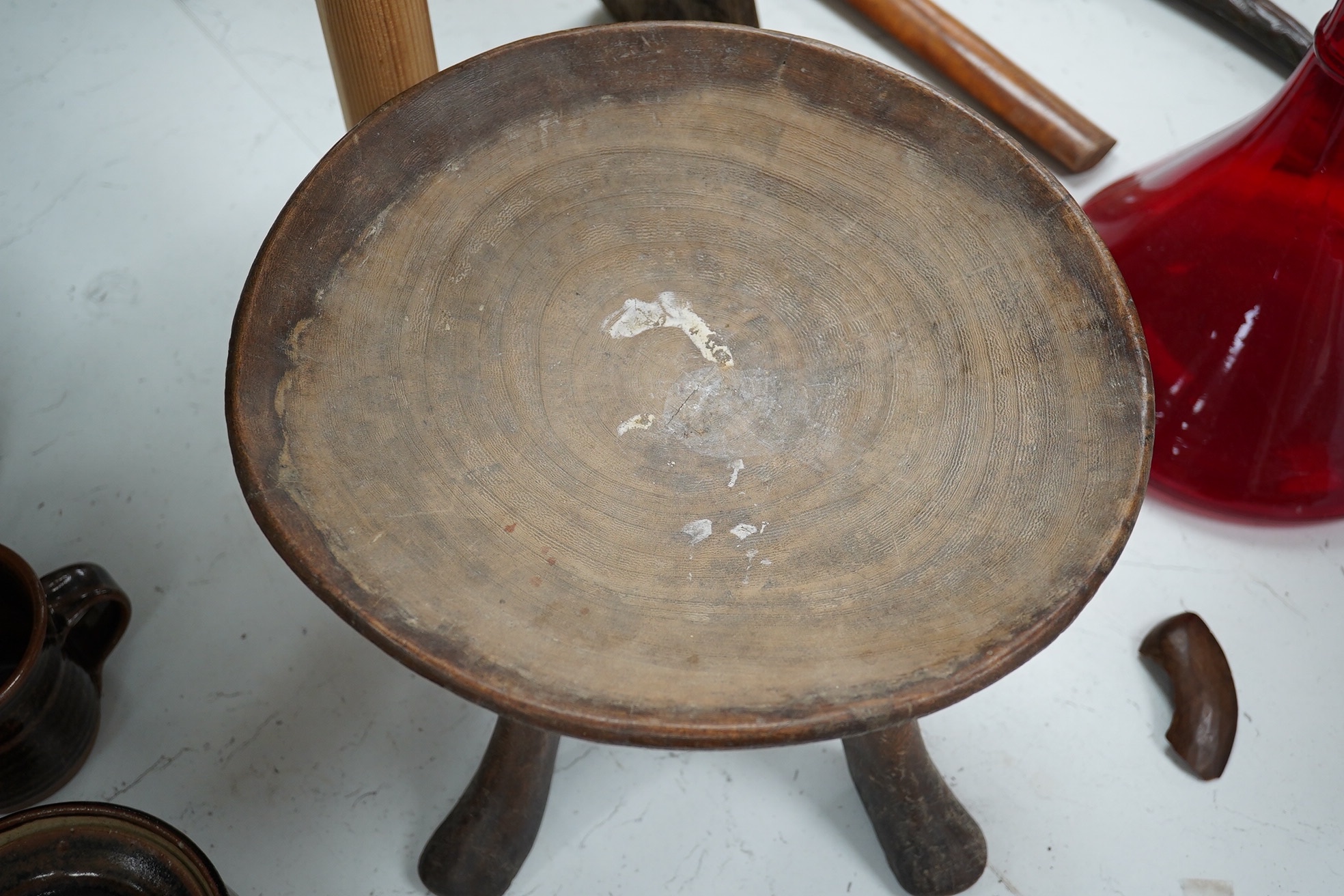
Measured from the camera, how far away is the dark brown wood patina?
A: 2.70 ft

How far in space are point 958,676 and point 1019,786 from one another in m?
0.62

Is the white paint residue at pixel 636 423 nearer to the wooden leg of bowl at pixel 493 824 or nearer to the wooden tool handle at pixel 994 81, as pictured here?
the wooden leg of bowl at pixel 493 824

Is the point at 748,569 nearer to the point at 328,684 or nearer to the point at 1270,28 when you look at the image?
the point at 328,684


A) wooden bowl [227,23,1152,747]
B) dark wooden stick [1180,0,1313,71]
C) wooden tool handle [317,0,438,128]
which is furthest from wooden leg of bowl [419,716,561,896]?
dark wooden stick [1180,0,1313,71]

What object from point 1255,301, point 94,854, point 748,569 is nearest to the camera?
point 748,569

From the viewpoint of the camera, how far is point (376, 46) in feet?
4.22

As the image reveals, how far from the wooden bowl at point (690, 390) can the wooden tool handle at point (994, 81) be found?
78cm

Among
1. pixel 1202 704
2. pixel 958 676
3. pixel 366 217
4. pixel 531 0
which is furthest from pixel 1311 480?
pixel 531 0

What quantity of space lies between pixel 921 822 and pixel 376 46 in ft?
3.34

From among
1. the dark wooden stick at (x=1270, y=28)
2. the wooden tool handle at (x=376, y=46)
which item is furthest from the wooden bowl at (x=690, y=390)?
the dark wooden stick at (x=1270, y=28)

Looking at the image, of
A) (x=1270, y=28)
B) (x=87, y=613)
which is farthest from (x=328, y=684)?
(x=1270, y=28)

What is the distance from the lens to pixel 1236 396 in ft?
4.77

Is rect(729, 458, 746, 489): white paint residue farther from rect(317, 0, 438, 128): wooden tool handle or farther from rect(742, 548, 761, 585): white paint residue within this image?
rect(317, 0, 438, 128): wooden tool handle

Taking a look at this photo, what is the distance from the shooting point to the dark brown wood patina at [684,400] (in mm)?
824
